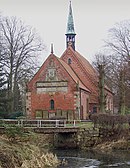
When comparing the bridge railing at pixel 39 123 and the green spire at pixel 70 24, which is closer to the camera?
the bridge railing at pixel 39 123

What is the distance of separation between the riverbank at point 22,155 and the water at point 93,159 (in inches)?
47.2

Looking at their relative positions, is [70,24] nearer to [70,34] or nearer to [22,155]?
[70,34]

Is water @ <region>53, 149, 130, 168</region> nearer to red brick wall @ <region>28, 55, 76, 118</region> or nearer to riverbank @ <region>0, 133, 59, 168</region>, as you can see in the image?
riverbank @ <region>0, 133, 59, 168</region>

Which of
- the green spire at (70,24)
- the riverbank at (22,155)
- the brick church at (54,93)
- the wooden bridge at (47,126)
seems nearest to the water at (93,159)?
the riverbank at (22,155)

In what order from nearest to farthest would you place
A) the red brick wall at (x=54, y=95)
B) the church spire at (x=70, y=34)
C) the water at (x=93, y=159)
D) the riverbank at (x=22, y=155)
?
the riverbank at (x=22, y=155), the water at (x=93, y=159), the red brick wall at (x=54, y=95), the church spire at (x=70, y=34)

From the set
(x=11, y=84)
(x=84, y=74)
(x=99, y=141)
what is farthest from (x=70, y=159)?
(x=84, y=74)

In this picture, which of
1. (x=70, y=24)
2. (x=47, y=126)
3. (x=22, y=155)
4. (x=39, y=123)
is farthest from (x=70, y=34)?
(x=22, y=155)

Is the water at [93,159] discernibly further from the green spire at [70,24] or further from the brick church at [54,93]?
the green spire at [70,24]

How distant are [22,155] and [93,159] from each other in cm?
735

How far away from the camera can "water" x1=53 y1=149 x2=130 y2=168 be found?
2436 centimetres

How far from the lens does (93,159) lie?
27.4m

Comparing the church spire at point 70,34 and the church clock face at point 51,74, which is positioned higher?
the church spire at point 70,34

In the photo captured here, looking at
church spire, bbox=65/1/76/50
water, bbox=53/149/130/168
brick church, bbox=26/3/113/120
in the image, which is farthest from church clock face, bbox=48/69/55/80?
water, bbox=53/149/130/168

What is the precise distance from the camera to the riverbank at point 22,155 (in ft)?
65.6
